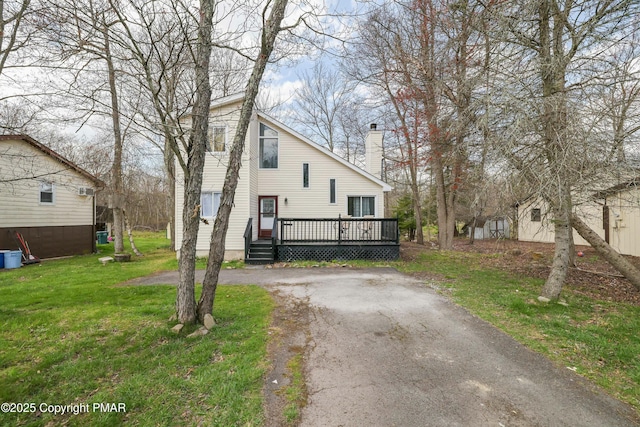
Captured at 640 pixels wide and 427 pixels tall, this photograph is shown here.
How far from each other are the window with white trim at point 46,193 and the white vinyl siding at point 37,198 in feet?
0.32

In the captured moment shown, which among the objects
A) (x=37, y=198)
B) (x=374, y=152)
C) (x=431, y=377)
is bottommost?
(x=431, y=377)

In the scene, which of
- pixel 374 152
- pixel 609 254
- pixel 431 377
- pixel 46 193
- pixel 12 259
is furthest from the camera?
pixel 374 152

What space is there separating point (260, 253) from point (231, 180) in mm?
6406

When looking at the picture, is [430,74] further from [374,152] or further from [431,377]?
[431,377]

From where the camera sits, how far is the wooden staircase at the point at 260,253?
10.2 metres

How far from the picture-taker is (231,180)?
437 cm

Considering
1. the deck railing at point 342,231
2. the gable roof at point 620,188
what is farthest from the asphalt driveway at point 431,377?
the deck railing at point 342,231

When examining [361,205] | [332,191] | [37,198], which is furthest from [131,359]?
[37,198]

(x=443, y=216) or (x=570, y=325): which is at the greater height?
(x=443, y=216)

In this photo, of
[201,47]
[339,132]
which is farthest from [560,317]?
[339,132]

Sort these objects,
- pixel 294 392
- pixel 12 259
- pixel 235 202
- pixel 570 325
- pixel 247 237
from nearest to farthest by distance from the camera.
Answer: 1. pixel 294 392
2. pixel 570 325
3. pixel 12 259
4. pixel 247 237
5. pixel 235 202

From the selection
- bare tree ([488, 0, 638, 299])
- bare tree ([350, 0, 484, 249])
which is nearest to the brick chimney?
bare tree ([350, 0, 484, 249])

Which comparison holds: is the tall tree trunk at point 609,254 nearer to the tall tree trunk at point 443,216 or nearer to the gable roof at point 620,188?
the gable roof at point 620,188

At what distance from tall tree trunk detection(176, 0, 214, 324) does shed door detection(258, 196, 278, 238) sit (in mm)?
8304
